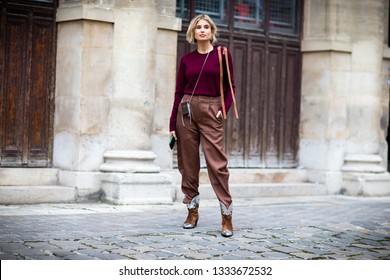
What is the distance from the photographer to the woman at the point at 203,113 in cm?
786

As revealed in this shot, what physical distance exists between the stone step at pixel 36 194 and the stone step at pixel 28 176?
19cm

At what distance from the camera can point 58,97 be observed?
35.0 feet

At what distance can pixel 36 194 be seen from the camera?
1003cm

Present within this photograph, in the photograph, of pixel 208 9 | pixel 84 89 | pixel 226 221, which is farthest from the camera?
pixel 208 9

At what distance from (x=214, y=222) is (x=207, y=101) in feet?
5.05

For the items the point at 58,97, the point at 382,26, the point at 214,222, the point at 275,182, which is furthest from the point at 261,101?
the point at 214,222

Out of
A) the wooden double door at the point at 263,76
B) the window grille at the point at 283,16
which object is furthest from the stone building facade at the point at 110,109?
the window grille at the point at 283,16

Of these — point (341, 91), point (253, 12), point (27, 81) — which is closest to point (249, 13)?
point (253, 12)

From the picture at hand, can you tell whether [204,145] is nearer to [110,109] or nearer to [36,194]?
[110,109]

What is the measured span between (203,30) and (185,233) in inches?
Result: 78.1

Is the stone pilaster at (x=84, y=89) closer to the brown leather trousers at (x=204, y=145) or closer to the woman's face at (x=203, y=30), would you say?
the brown leather trousers at (x=204, y=145)

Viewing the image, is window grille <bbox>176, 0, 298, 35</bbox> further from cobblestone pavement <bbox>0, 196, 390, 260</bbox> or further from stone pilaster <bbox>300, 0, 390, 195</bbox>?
cobblestone pavement <bbox>0, 196, 390, 260</bbox>

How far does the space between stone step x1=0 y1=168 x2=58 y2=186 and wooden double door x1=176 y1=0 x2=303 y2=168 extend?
9.76ft

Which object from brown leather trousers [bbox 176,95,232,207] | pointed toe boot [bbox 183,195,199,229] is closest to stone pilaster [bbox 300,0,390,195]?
pointed toe boot [bbox 183,195,199,229]
